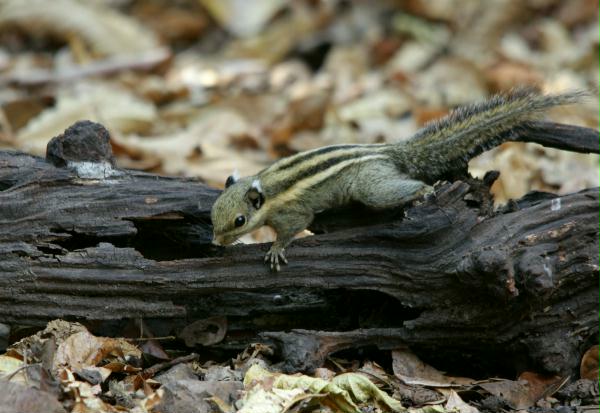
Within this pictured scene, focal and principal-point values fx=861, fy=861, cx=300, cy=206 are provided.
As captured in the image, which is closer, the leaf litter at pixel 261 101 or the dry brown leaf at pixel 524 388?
the leaf litter at pixel 261 101

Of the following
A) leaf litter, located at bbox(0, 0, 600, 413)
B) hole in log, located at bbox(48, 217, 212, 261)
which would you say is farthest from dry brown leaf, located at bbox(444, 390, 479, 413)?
hole in log, located at bbox(48, 217, 212, 261)

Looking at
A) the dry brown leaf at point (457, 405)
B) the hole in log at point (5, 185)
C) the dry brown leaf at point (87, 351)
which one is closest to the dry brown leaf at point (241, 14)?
the hole in log at point (5, 185)

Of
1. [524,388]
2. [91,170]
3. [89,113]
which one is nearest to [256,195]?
[91,170]

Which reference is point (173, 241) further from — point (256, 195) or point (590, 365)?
point (590, 365)

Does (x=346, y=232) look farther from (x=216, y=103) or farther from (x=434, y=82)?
(x=434, y=82)

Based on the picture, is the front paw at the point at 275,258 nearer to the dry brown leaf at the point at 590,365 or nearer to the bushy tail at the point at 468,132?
the bushy tail at the point at 468,132

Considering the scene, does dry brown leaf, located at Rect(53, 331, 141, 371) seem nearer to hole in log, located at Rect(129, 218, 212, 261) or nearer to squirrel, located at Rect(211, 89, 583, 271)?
hole in log, located at Rect(129, 218, 212, 261)

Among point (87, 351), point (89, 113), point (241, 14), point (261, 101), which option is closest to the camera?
point (87, 351)
